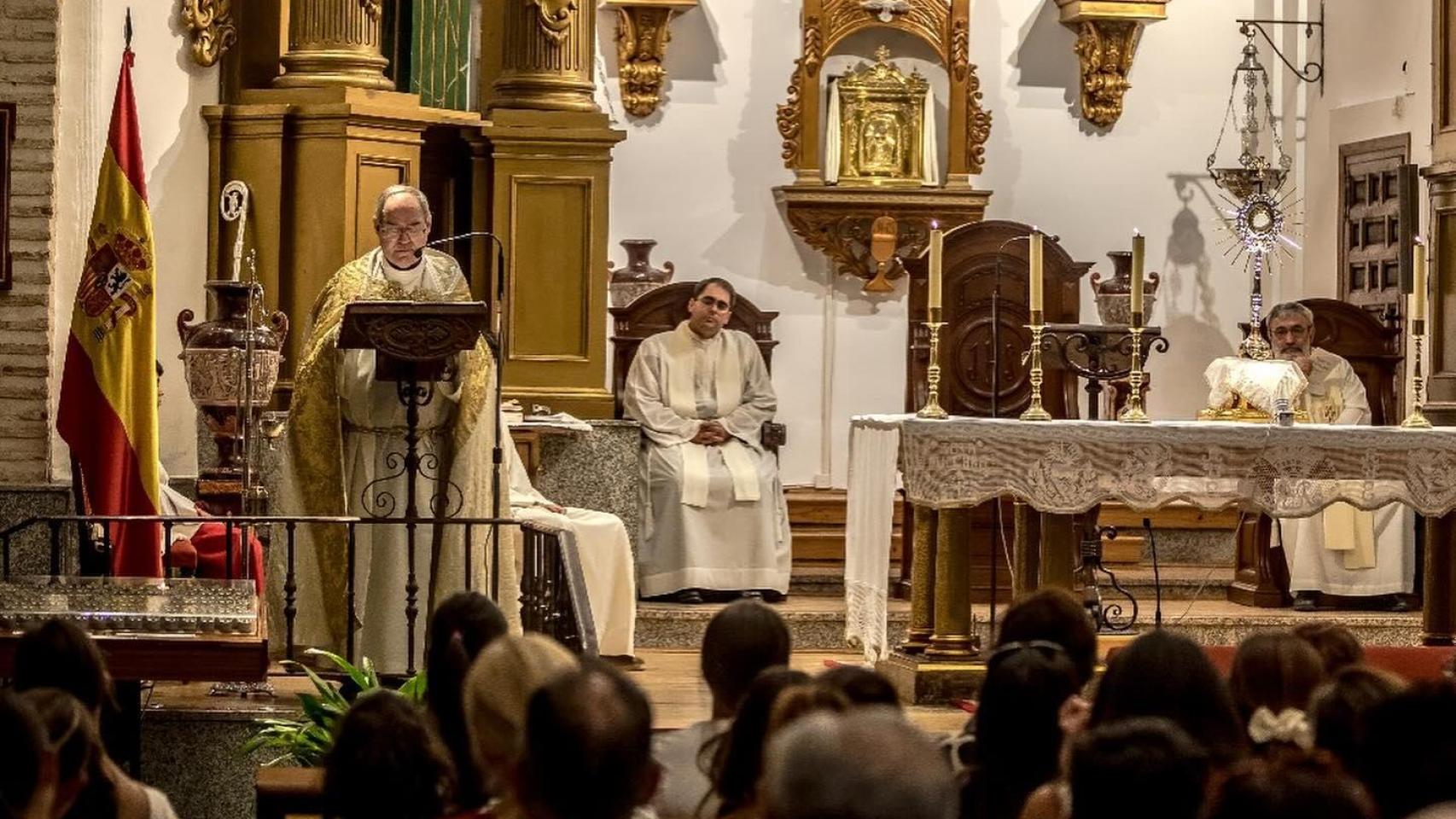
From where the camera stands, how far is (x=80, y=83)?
30.0ft

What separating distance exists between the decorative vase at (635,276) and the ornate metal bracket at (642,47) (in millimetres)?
930

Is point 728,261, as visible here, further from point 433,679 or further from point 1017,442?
point 433,679

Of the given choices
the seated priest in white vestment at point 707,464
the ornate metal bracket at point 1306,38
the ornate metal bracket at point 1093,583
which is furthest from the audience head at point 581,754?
the ornate metal bracket at point 1306,38

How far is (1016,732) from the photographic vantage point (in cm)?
366

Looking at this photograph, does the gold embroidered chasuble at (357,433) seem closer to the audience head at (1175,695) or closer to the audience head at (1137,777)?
the audience head at (1175,695)

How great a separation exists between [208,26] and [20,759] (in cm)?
783

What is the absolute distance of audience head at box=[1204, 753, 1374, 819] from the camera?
2.50 meters

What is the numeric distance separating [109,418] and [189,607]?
1935 mm

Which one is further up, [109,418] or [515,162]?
[515,162]

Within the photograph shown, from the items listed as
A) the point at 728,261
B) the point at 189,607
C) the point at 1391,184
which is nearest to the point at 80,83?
the point at 189,607

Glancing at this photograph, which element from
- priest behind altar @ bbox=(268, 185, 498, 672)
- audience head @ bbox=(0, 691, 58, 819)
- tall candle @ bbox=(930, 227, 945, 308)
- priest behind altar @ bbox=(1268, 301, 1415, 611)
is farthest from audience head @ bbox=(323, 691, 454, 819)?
priest behind altar @ bbox=(1268, 301, 1415, 611)

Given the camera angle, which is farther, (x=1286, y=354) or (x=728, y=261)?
(x=728, y=261)

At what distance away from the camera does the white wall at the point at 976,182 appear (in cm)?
1348

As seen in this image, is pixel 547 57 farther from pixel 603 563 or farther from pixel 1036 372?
pixel 1036 372
